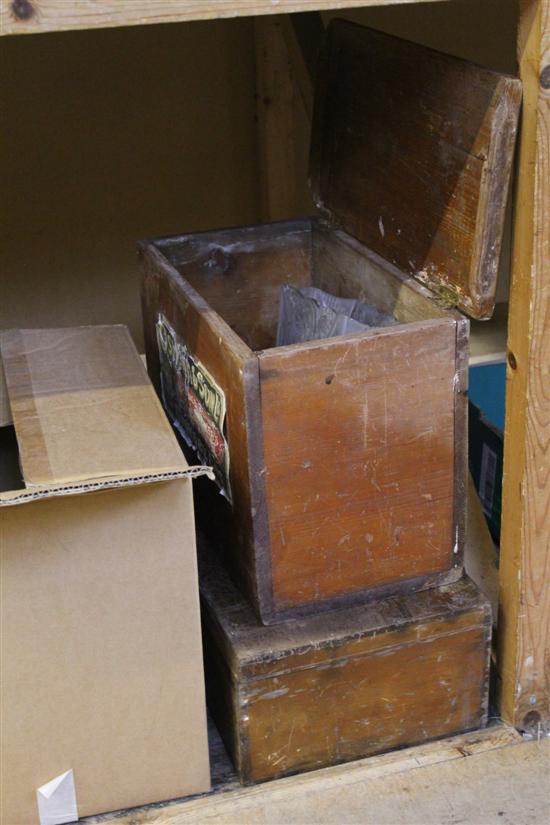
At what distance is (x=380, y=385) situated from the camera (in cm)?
127

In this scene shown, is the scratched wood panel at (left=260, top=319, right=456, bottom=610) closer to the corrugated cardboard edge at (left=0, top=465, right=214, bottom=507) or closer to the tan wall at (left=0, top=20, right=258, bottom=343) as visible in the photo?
the corrugated cardboard edge at (left=0, top=465, right=214, bottom=507)

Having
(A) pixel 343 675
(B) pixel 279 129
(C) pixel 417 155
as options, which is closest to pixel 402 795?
(A) pixel 343 675

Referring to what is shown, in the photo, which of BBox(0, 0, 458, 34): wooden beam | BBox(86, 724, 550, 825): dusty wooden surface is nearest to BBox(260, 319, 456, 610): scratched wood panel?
BBox(86, 724, 550, 825): dusty wooden surface

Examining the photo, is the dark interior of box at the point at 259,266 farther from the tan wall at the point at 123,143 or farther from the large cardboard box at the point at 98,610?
the tan wall at the point at 123,143

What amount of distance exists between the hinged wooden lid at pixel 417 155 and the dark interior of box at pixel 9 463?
59cm

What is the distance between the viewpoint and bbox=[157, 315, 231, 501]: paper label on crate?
135cm

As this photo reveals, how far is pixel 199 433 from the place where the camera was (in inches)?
57.9

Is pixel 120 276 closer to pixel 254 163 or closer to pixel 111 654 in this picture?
pixel 254 163

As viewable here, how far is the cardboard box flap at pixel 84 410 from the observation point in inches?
46.3

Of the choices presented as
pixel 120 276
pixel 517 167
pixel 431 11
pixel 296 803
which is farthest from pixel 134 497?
pixel 431 11

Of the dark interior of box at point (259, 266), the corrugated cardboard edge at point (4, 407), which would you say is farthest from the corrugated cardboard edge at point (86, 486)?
the dark interior of box at point (259, 266)

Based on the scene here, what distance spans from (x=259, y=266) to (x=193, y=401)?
37cm

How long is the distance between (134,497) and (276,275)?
2.22 ft

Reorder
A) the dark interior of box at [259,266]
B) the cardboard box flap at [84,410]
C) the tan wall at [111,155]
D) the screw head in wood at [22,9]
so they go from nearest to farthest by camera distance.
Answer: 1. the screw head in wood at [22,9]
2. the cardboard box flap at [84,410]
3. the dark interior of box at [259,266]
4. the tan wall at [111,155]
